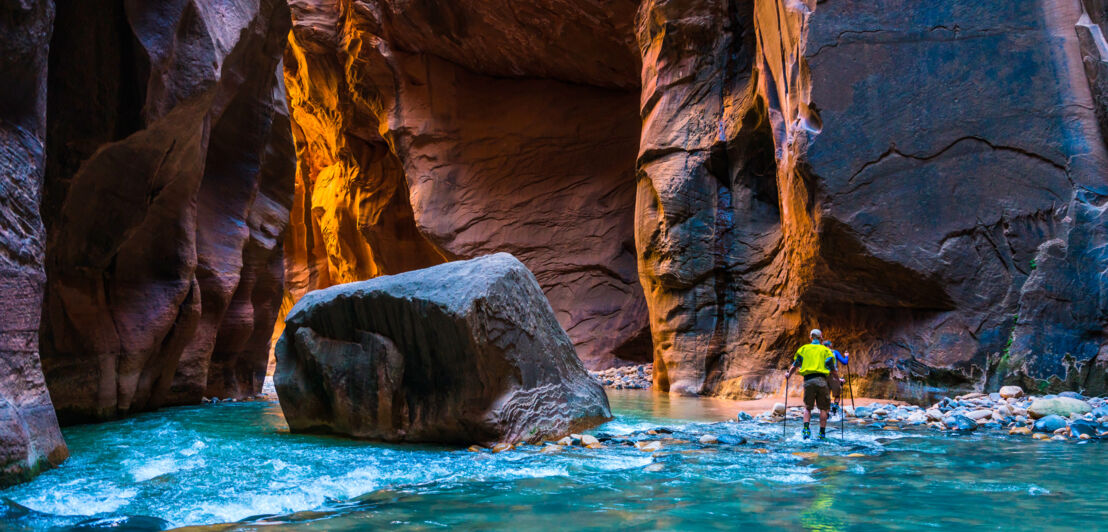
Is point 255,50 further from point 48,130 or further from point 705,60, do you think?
point 705,60

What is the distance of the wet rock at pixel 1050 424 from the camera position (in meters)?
7.14

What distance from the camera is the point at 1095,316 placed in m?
8.95

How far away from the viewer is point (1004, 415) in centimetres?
789

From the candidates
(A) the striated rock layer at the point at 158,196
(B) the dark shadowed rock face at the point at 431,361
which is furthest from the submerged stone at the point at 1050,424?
(A) the striated rock layer at the point at 158,196

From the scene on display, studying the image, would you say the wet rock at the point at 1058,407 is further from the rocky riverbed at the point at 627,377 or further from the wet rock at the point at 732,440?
the rocky riverbed at the point at 627,377

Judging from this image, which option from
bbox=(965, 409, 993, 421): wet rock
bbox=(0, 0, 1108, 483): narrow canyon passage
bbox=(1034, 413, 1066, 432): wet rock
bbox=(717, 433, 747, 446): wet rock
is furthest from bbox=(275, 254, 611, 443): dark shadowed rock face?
bbox=(1034, 413, 1066, 432): wet rock

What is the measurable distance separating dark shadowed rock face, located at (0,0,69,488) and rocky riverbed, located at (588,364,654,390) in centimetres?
1377

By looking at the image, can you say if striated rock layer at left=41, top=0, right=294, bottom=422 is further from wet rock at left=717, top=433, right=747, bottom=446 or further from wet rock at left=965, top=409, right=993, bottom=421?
wet rock at left=965, top=409, right=993, bottom=421

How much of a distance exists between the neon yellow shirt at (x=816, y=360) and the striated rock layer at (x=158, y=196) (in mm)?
6650

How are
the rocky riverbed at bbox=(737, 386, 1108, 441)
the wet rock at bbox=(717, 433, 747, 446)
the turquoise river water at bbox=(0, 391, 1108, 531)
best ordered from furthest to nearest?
1. the rocky riverbed at bbox=(737, 386, 1108, 441)
2. the wet rock at bbox=(717, 433, 747, 446)
3. the turquoise river water at bbox=(0, 391, 1108, 531)

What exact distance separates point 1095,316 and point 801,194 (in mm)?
3712

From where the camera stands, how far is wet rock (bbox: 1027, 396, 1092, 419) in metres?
7.57

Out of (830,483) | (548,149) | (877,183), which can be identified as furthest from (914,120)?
(548,149)

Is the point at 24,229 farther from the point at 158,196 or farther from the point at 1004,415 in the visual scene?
the point at 1004,415
